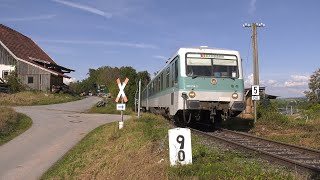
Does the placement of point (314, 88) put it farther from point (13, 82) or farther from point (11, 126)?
point (11, 126)

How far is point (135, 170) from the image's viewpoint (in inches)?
327

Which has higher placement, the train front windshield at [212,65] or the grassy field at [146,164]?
the train front windshield at [212,65]

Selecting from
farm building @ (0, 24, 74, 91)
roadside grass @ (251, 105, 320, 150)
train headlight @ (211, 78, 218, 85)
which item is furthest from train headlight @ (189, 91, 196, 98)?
farm building @ (0, 24, 74, 91)

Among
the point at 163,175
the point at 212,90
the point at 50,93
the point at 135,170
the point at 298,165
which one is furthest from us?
the point at 50,93

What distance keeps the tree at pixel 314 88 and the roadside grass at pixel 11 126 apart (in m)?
60.9

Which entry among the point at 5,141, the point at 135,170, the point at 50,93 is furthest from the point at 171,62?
the point at 50,93

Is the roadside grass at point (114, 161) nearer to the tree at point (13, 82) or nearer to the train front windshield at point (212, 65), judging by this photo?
the train front windshield at point (212, 65)

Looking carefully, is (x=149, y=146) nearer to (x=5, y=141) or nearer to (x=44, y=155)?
(x=44, y=155)

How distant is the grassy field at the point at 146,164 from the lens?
24.0 ft

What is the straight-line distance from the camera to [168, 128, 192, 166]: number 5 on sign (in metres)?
7.99

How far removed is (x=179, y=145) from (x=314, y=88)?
239 feet

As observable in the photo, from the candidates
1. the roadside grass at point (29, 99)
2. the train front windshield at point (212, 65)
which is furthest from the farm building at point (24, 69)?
the train front windshield at point (212, 65)

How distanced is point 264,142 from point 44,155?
279 inches

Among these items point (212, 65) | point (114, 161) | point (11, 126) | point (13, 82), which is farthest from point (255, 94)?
point (13, 82)
